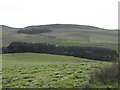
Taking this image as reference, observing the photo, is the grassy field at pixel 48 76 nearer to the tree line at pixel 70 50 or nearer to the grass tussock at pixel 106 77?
the grass tussock at pixel 106 77

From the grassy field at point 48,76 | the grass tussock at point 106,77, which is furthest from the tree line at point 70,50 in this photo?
the grass tussock at point 106,77

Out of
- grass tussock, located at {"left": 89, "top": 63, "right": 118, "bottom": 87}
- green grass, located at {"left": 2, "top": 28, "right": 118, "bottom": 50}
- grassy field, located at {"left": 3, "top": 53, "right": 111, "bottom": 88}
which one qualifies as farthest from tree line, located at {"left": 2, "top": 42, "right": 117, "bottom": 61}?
grass tussock, located at {"left": 89, "top": 63, "right": 118, "bottom": 87}

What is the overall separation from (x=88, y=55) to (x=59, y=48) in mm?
15160

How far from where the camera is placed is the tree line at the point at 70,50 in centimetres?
7381

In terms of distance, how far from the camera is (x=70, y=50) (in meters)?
80.8

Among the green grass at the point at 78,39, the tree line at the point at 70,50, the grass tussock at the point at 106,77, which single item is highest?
the green grass at the point at 78,39

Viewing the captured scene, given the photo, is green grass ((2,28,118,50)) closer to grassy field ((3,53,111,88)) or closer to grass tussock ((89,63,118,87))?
grassy field ((3,53,111,88))

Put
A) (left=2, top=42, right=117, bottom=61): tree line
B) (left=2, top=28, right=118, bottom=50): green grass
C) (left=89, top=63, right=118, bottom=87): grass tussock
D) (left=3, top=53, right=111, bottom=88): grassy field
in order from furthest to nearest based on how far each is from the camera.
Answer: (left=2, top=28, right=118, bottom=50): green grass, (left=2, top=42, right=117, bottom=61): tree line, (left=3, top=53, right=111, bottom=88): grassy field, (left=89, top=63, right=118, bottom=87): grass tussock

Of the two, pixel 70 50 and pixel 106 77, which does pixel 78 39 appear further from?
pixel 106 77

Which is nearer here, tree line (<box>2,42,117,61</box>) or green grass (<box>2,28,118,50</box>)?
tree line (<box>2,42,117,61</box>)

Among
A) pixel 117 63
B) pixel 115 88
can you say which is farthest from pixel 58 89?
pixel 117 63

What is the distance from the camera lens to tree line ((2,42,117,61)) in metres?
73.8

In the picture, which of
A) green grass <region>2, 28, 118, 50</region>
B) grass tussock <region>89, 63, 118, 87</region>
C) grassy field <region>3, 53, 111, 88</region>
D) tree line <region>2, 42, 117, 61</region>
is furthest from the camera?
green grass <region>2, 28, 118, 50</region>

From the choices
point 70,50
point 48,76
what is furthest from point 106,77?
point 70,50
